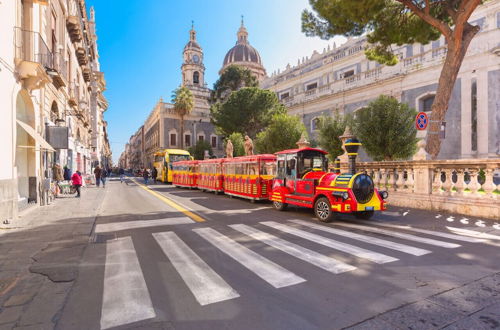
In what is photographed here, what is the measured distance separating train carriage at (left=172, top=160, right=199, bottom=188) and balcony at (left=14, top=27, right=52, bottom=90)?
41.8 feet

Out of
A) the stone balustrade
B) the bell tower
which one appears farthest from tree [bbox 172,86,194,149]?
the stone balustrade

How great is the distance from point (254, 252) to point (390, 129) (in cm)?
1322

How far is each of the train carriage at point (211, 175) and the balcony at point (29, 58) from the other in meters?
10.2

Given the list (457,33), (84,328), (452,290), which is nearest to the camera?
(84,328)

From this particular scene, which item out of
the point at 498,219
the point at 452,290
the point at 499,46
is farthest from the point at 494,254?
the point at 499,46

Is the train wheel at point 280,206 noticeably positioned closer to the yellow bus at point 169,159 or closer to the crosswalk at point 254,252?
the crosswalk at point 254,252

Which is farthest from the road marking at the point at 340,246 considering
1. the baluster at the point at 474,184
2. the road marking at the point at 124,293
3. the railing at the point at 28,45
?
the railing at the point at 28,45

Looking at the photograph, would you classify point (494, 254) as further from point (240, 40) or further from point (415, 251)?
point (240, 40)

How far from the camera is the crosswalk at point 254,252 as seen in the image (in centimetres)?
353

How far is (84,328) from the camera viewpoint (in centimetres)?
284

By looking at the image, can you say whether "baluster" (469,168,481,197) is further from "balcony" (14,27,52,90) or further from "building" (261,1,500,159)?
"balcony" (14,27,52,90)

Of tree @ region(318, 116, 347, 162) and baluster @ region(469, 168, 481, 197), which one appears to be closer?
baluster @ region(469, 168, 481, 197)

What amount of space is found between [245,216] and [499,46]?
21.1m

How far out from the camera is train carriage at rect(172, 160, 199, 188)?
73.9 ft
